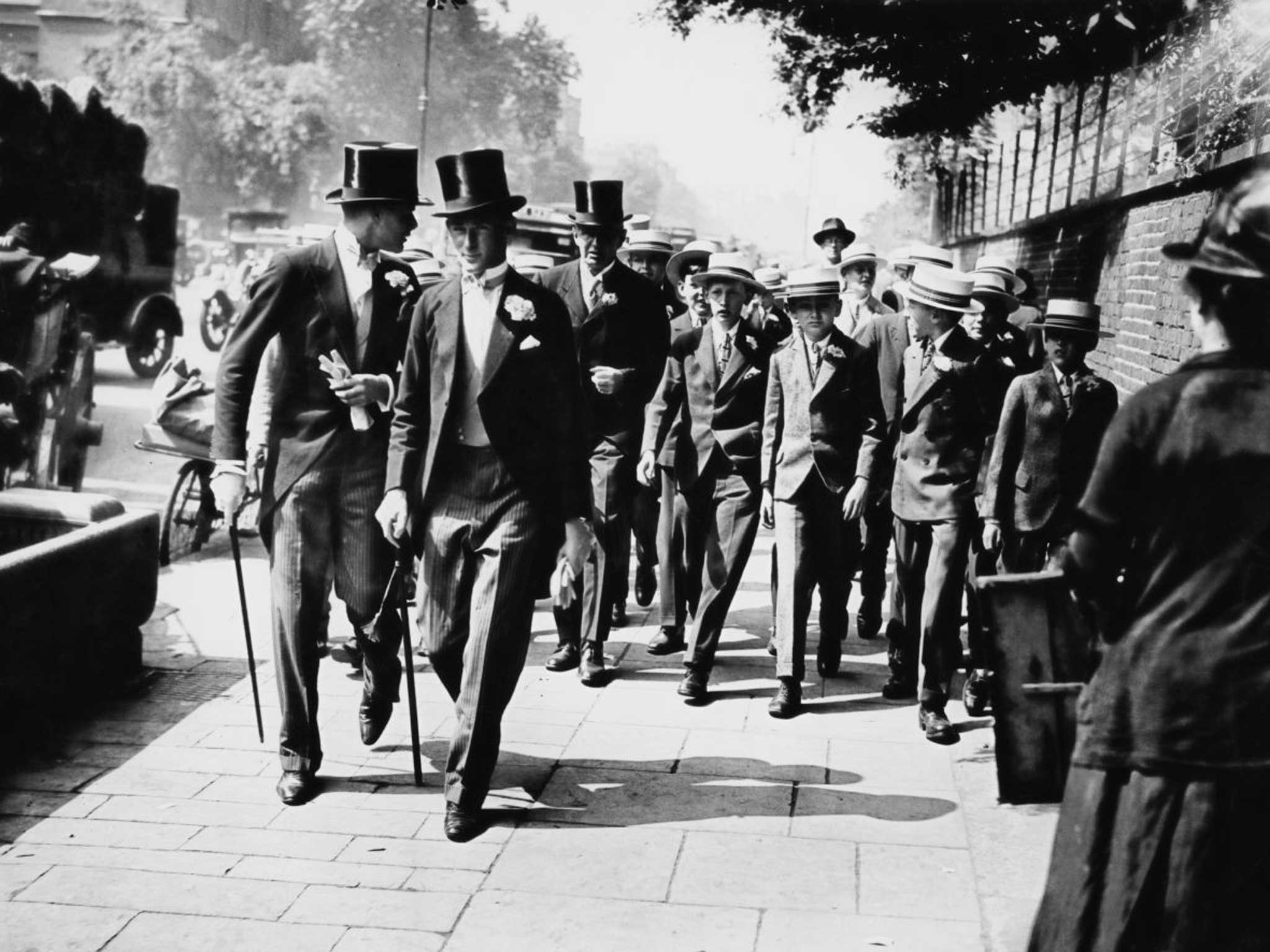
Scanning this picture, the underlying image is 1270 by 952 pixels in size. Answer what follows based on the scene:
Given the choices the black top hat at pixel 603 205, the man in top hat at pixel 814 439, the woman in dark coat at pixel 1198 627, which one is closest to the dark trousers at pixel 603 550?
the man in top hat at pixel 814 439

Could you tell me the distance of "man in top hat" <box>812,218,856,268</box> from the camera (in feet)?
36.6

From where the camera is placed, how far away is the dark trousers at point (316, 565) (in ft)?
18.0

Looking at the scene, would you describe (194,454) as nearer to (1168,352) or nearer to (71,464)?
(71,464)

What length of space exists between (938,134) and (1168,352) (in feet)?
21.4

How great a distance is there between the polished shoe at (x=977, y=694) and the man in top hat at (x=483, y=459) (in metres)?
2.41

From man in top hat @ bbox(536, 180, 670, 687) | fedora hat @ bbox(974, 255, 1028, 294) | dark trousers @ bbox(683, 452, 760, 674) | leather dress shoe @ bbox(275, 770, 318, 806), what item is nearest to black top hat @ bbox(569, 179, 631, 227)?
man in top hat @ bbox(536, 180, 670, 687)

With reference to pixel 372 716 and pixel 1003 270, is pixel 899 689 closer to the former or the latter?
pixel 372 716

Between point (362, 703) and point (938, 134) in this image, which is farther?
point (938, 134)

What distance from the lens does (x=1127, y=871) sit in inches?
123

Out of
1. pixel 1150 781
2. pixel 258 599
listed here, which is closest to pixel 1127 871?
pixel 1150 781

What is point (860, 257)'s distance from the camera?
1009 cm

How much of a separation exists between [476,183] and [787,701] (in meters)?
2.82

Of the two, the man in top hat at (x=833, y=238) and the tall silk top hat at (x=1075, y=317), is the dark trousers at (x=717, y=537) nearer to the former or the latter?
the tall silk top hat at (x=1075, y=317)

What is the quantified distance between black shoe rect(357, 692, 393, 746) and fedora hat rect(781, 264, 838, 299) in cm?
269
